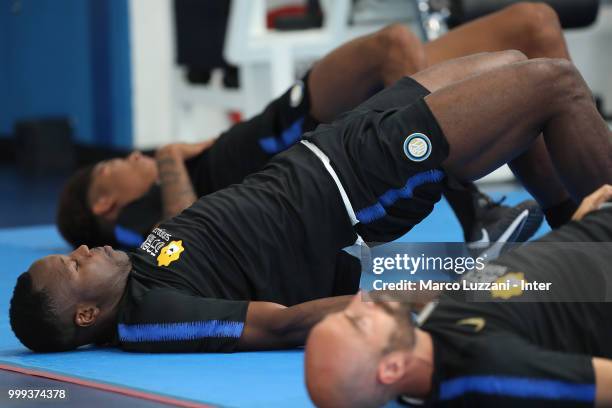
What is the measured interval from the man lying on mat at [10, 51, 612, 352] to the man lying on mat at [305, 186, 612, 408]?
53 cm

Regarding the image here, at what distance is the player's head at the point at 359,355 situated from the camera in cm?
197

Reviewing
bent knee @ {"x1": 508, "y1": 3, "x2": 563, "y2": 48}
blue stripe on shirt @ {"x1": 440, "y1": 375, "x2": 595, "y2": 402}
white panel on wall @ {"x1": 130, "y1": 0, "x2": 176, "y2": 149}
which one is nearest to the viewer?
blue stripe on shirt @ {"x1": 440, "y1": 375, "x2": 595, "y2": 402}

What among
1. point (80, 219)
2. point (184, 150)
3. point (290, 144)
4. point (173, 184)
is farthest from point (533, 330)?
point (80, 219)

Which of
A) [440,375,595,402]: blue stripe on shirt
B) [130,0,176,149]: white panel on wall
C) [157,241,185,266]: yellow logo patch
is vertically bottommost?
[130,0,176,149]: white panel on wall

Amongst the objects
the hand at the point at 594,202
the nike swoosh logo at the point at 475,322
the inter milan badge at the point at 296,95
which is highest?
the hand at the point at 594,202

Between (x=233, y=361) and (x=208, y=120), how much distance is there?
5.64 metres

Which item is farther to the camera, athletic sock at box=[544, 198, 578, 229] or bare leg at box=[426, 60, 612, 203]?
athletic sock at box=[544, 198, 578, 229]

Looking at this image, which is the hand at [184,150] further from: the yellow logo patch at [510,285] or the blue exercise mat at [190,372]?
the yellow logo patch at [510,285]

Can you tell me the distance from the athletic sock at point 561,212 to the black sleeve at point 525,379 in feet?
4.09

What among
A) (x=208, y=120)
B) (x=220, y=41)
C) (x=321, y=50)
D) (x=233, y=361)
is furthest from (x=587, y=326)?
(x=208, y=120)

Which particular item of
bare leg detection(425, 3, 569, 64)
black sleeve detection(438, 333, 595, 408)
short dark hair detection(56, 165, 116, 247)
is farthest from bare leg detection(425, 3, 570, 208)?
black sleeve detection(438, 333, 595, 408)

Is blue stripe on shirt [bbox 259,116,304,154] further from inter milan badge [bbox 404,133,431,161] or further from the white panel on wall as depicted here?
the white panel on wall

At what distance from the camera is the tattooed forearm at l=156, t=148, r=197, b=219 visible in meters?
4.20

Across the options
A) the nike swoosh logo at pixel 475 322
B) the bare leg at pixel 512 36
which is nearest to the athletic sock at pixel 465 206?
the bare leg at pixel 512 36
